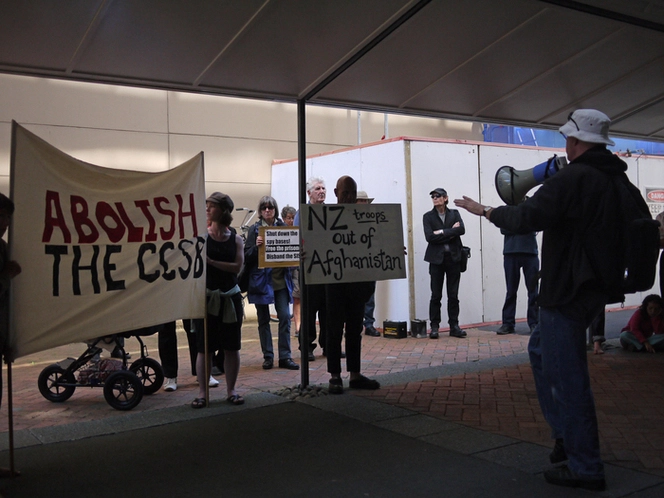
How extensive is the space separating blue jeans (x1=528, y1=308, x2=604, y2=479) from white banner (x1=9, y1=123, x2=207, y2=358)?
9.38 feet

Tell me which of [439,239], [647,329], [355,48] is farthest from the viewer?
[439,239]

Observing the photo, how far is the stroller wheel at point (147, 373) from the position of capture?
256 inches

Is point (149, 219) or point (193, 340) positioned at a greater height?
point (149, 219)

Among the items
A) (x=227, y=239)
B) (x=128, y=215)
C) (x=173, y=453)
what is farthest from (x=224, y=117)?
(x=173, y=453)

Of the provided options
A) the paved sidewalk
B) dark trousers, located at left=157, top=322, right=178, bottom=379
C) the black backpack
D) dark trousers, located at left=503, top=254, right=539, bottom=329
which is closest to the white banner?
the paved sidewalk

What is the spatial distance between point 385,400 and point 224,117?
297 inches

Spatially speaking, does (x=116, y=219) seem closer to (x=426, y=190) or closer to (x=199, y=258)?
(x=199, y=258)

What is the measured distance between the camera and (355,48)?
19.4 feet

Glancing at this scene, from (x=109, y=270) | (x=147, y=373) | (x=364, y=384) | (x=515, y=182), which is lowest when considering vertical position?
(x=364, y=384)

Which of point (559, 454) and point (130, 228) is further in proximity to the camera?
point (130, 228)

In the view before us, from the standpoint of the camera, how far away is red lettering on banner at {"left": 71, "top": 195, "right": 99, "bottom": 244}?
4.74 m

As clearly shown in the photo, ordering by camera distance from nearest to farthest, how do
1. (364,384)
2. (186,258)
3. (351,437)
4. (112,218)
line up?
(351,437) < (112,218) < (186,258) < (364,384)

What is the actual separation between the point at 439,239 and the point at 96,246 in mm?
5944

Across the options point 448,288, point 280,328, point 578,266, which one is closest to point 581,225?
point 578,266
